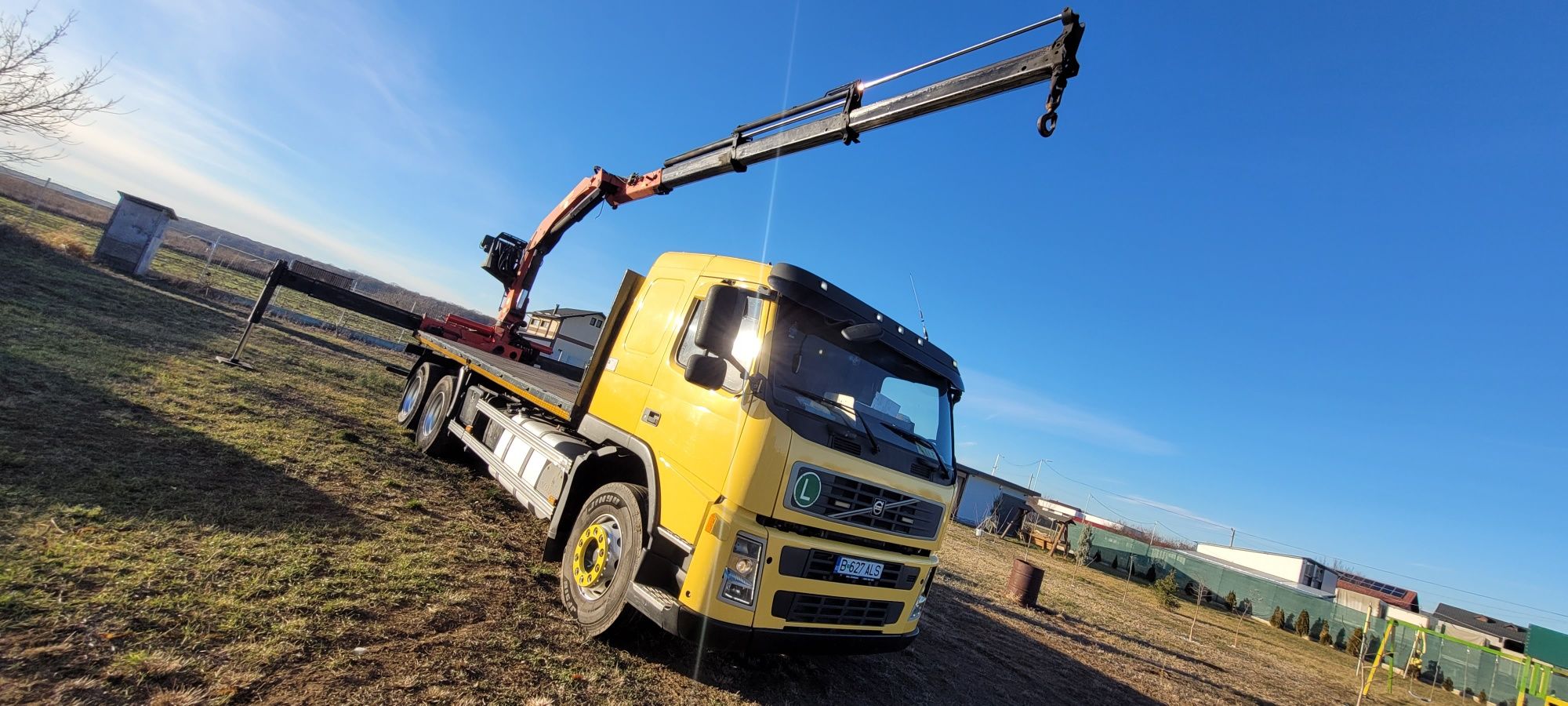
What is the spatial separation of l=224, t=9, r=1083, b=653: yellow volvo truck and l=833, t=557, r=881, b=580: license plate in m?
0.01

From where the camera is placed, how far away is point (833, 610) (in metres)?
3.71

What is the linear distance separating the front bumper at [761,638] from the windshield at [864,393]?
3.65 ft

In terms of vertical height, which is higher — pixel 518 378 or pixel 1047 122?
pixel 1047 122

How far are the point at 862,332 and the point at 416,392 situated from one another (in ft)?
24.8

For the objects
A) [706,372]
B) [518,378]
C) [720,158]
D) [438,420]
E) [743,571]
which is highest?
[720,158]

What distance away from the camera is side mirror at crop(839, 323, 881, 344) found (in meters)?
3.93

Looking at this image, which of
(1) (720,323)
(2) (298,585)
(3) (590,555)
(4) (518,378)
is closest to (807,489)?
(1) (720,323)

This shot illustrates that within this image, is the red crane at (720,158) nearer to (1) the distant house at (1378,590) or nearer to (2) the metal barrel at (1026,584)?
(2) the metal barrel at (1026,584)

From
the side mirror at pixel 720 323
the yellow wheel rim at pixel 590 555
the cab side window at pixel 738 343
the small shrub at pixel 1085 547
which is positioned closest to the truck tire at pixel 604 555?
the yellow wheel rim at pixel 590 555

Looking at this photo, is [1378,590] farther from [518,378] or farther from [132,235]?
[132,235]

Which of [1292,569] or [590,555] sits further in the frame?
[1292,569]

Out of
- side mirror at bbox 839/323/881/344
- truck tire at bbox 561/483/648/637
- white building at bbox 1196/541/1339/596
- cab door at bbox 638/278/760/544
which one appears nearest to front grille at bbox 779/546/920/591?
cab door at bbox 638/278/760/544

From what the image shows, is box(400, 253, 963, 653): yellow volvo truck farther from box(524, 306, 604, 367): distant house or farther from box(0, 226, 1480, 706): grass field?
box(524, 306, 604, 367): distant house

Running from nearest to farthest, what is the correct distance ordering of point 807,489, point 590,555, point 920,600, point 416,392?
point 807,489, point 590,555, point 920,600, point 416,392
